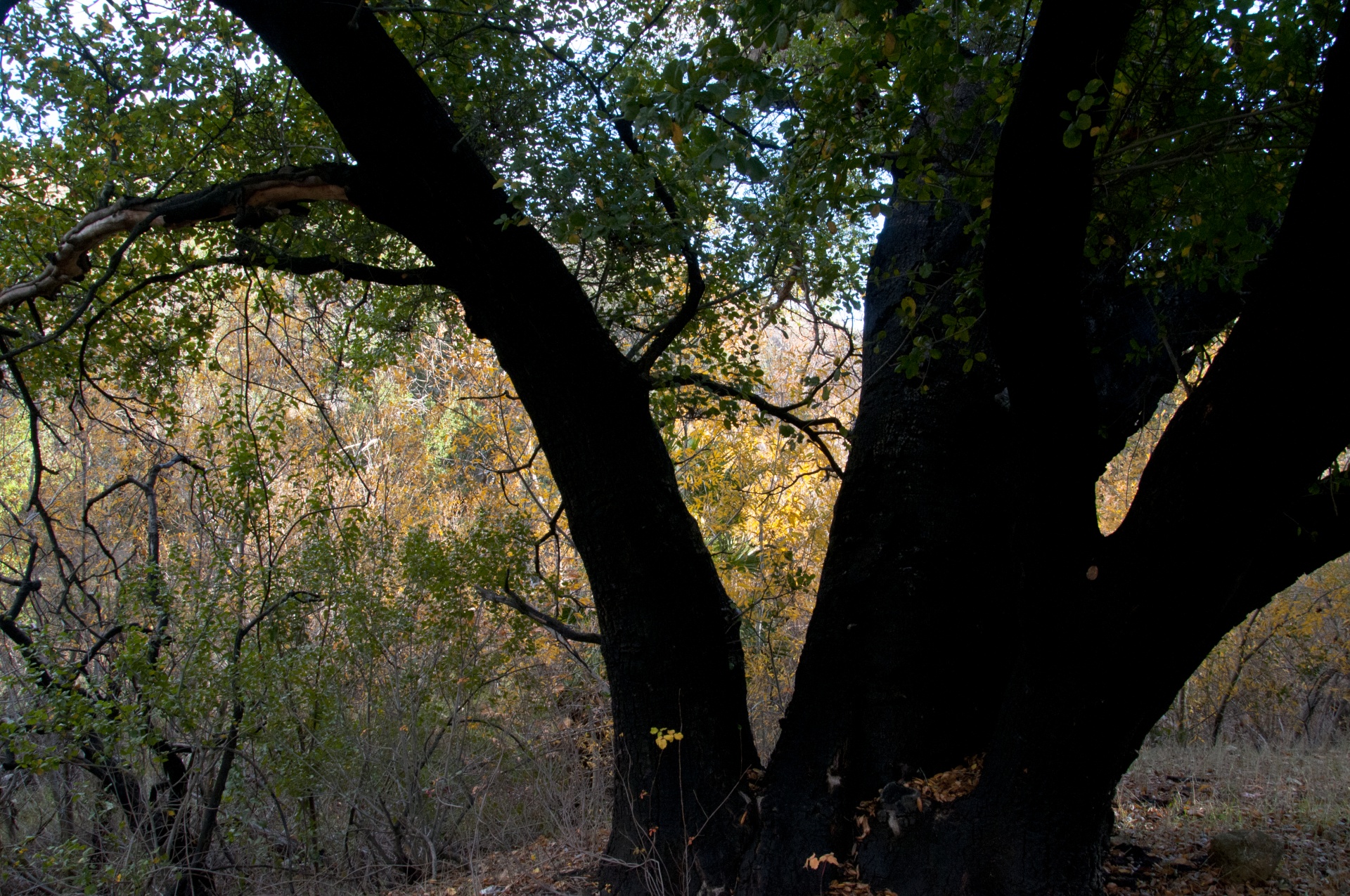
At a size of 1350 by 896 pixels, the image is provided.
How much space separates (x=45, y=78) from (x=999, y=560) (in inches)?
214

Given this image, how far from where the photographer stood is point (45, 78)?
4.57 m

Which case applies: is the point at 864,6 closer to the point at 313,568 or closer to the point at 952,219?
the point at 952,219

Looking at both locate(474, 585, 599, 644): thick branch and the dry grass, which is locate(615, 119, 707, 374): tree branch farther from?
the dry grass

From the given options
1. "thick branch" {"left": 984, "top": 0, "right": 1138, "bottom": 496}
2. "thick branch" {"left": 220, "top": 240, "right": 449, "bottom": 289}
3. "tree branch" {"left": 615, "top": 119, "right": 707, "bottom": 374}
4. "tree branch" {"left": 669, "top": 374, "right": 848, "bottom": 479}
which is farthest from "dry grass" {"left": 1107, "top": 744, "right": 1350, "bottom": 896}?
"thick branch" {"left": 220, "top": 240, "right": 449, "bottom": 289}

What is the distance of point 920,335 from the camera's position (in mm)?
3486

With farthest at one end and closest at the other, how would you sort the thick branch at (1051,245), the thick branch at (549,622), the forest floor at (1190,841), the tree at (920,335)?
the thick branch at (549,622) < the forest floor at (1190,841) < the tree at (920,335) < the thick branch at (1051,245)

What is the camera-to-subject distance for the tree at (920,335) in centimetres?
224

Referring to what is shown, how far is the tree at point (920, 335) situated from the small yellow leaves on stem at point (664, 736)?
84 millimetres

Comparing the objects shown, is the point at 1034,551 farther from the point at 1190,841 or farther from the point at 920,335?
the point at 1190,841

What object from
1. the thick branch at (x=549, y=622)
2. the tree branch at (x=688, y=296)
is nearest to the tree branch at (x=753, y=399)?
the tree branch at (x=688, y=296)

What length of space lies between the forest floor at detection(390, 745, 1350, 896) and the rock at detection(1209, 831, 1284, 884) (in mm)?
49

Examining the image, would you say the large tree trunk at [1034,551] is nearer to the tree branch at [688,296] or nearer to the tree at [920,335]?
the tree at [920,335]

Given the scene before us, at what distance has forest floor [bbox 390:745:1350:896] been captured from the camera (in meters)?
3.71

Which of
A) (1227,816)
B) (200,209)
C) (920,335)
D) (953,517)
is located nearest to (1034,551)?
(953,517)
